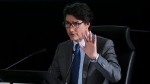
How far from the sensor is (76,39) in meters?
2.07

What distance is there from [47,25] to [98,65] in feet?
5.33

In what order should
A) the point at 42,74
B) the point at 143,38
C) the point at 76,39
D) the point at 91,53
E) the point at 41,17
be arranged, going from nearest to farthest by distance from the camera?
the point at 42,74, the point at 91,53, the point at 76,39, the point at 143,38, the point at 41,17

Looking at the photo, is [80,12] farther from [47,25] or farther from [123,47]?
[47,25]

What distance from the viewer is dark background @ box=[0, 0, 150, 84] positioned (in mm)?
2984

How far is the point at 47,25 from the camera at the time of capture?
3371mm

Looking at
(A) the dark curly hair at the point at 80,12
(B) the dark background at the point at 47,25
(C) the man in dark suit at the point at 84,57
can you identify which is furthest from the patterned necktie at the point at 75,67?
(B) the dark background at the point at 47,25

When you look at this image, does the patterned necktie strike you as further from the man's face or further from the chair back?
the chair back

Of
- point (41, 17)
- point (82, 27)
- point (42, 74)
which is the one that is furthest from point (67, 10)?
point (41, 17)

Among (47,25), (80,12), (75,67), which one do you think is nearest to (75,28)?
(80,12)

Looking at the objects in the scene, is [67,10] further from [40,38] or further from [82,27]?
[40,38]

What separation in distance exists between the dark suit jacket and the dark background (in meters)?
0.89

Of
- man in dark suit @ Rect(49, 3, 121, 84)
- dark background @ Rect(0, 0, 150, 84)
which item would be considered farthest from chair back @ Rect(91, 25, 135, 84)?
dark background @ Rect(0, 0, 150, 84)

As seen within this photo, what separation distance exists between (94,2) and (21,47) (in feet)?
3.49

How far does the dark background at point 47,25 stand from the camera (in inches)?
117
